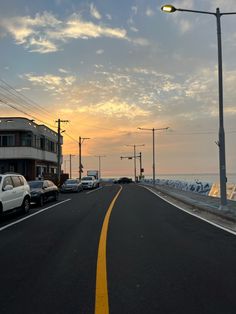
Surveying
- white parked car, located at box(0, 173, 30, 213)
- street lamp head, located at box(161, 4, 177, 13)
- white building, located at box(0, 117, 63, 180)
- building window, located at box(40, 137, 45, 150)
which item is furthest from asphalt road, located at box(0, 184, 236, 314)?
building window, located at box(40, 137, 45, 150)

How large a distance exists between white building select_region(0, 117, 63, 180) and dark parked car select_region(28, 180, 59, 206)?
89.5 ft

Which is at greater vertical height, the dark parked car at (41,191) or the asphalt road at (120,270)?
the dark parked car at (41,191)

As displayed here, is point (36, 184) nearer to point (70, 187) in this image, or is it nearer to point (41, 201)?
point (41, 201)

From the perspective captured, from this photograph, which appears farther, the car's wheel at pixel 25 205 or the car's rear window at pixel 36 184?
the car's rear window at pixel 36 184

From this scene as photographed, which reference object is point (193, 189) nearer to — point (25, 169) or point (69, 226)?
point (25, 169)

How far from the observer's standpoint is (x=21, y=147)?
53.8 metres

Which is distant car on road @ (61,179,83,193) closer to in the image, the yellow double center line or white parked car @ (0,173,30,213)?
white parked car @ (0,173,30,213)

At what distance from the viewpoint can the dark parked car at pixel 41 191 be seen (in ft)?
76.7

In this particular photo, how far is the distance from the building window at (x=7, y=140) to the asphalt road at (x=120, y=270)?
42.7 metres

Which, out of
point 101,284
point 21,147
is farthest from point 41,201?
point 21,147

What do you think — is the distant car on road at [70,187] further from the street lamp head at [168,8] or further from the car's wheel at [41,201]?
the street lamp head at [168,8]

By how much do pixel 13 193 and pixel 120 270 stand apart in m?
10.0

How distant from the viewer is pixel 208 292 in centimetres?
604

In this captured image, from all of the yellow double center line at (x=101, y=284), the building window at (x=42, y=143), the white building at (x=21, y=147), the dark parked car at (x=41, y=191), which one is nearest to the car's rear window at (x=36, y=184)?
the dark parked car at (x=41, y=191)
